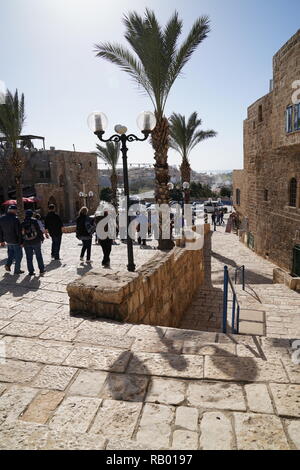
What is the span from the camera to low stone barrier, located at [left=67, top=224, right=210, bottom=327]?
4102 mm

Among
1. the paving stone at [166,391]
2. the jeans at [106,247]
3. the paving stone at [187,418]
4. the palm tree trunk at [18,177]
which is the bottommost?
the paving stone at [187,418]

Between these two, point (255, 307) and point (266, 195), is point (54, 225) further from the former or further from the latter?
point (266, 195)

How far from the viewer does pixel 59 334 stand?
3637 millimetres

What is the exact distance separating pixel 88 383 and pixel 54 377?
1.12 feet

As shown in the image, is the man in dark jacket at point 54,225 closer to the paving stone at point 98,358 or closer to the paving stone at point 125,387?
the paving stone at point 98,358

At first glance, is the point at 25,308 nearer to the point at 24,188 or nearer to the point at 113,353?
the point at 113,353

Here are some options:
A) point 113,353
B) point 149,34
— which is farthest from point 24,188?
point 113,353

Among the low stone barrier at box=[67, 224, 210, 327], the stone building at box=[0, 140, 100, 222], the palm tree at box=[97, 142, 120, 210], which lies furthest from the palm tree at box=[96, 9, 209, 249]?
the stone building at box=[0, 140, 100, 222]

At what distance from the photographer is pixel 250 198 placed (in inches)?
752

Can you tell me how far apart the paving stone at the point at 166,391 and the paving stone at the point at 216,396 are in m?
0.08

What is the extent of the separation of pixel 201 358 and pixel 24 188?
30.3 metres

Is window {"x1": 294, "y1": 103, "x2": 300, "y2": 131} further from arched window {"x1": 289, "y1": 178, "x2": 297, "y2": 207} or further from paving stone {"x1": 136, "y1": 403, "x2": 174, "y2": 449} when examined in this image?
paving stone {"x1": 136, "y1": 403, "x2": 174, "y2": 449}

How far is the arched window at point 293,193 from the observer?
41.7 feet

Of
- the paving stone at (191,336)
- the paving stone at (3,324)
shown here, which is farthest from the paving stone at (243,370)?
the paving stone at (3,324)
